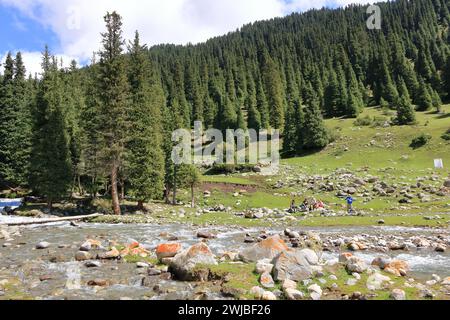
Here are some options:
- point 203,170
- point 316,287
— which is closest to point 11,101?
point 203,170

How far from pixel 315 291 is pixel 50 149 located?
39674 mm

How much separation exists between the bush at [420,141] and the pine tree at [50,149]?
59275 mm

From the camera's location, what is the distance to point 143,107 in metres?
49.4

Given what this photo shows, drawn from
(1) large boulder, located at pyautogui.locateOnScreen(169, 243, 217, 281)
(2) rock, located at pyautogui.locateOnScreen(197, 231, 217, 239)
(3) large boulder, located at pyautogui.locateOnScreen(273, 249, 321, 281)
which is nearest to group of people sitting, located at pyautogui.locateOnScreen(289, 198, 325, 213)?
(2) rock, located at pyautogui.locateOnScreen(197, 231, 217, 239)

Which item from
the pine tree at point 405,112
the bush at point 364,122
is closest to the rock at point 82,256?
the pine tree at point 405,112

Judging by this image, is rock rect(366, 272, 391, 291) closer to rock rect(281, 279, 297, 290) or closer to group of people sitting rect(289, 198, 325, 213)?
rock rect(281, 279, 297, 290)

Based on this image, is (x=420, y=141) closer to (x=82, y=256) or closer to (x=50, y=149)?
(x=50, y=149)

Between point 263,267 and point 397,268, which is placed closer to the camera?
point 263,267

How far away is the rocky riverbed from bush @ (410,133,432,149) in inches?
1953

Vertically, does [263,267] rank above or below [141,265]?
above

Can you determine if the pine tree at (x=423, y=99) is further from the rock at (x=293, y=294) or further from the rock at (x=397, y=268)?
the rock at (x=293, y=294)

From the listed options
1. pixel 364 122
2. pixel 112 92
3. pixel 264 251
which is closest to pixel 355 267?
pixel 264 251

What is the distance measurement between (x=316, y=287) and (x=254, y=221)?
24.3 meters

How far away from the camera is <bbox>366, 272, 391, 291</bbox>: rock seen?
1493 cm
